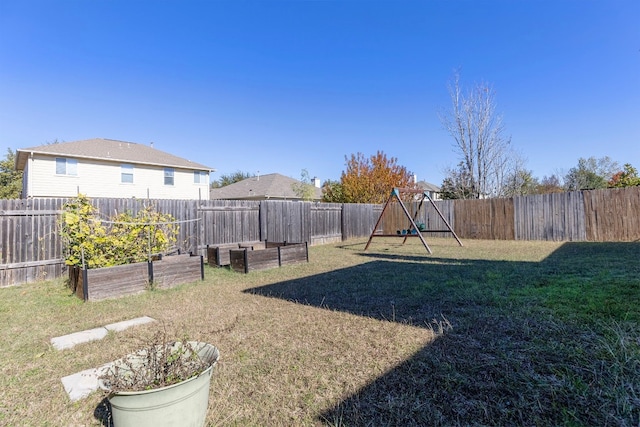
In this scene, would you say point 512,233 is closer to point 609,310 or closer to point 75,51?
point 609,310

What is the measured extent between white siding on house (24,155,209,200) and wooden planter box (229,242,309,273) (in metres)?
8.35

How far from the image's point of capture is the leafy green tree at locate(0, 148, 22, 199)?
19844 mm

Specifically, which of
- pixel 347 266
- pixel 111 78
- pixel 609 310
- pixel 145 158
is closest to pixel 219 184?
pixel 145 158

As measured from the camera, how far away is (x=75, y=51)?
29.2 feet

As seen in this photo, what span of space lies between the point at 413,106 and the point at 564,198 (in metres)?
7.88

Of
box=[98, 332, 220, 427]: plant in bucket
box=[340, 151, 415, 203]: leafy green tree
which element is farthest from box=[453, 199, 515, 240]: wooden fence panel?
box=[98, 332, 220, 427]: plant in bucket

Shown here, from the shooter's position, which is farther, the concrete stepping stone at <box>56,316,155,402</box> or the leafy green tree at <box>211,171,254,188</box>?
the leafy green tree at <box>211,171,254,188</box>

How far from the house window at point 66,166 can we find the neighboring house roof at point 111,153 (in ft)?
1.15

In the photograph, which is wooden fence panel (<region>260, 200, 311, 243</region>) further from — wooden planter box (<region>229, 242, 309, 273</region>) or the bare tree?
the bare tree

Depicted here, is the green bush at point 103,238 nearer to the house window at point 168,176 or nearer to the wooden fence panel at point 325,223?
the wooden fence panel at point 325,223

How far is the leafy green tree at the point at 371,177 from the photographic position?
18.9 m

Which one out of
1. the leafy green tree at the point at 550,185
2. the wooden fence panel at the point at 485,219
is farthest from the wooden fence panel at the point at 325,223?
the leafy green tree at the point at 550,185

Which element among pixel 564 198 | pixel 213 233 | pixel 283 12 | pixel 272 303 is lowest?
pixel 272 303

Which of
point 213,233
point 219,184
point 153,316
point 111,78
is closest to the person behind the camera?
point 153,316
